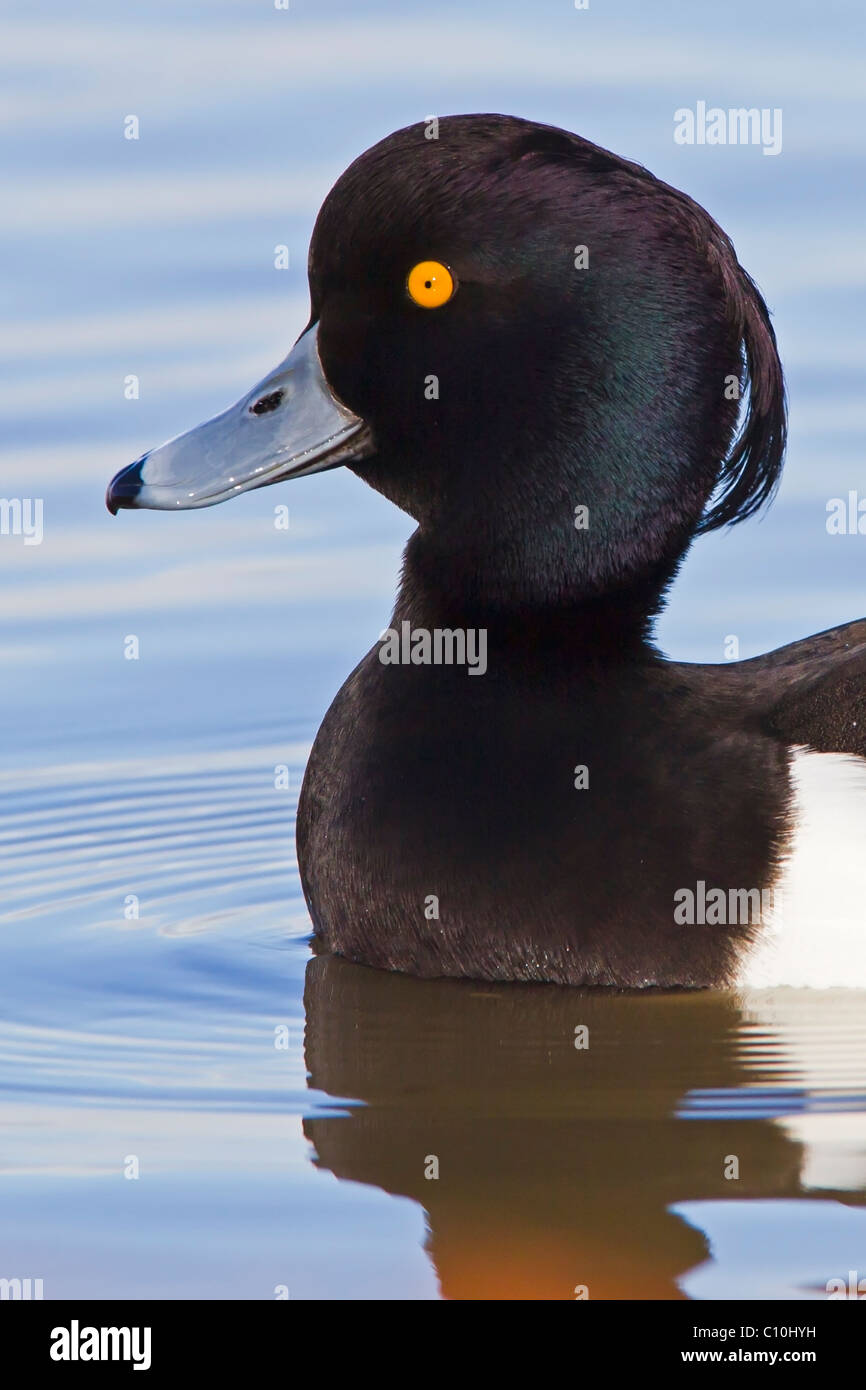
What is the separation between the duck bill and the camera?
22.0ft

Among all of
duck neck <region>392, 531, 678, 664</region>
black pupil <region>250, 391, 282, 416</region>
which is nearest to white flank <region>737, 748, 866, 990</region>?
duck neck <region>392, 531, 678, 664</region>

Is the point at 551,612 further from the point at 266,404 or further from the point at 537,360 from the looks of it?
the point at 266,404

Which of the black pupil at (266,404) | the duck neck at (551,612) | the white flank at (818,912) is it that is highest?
the black pupil at (266,404)

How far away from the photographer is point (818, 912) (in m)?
6.25

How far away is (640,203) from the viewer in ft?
20.8

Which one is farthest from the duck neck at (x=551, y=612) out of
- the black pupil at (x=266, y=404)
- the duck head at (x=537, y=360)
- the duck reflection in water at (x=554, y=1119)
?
the duck reflection in water at (x=554, y=1119)

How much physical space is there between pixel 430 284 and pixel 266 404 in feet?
1.87

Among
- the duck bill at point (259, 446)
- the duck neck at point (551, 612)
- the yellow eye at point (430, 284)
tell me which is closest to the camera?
the yellow eye at point (430, 284)

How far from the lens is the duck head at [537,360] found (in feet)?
20.8

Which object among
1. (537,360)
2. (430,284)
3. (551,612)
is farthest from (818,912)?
(430,284)

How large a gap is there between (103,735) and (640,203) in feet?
8.70

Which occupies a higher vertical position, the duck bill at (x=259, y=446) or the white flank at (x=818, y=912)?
the duck bill at (x=259, y=446)

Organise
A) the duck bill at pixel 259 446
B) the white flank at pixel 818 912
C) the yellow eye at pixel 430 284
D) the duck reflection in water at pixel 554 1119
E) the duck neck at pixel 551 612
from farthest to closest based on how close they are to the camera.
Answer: the duck bill at pixel 259 446 → the duck neck at pixel 551 612 → the yellow eye at pixel 430 284 → the white flank at pixel 818 912 → the duck reflection in water at pixel 554 1119

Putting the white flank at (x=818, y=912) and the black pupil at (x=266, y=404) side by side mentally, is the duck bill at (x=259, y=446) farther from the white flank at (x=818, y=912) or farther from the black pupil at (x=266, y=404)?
the white flank at (x=818, y=912)
